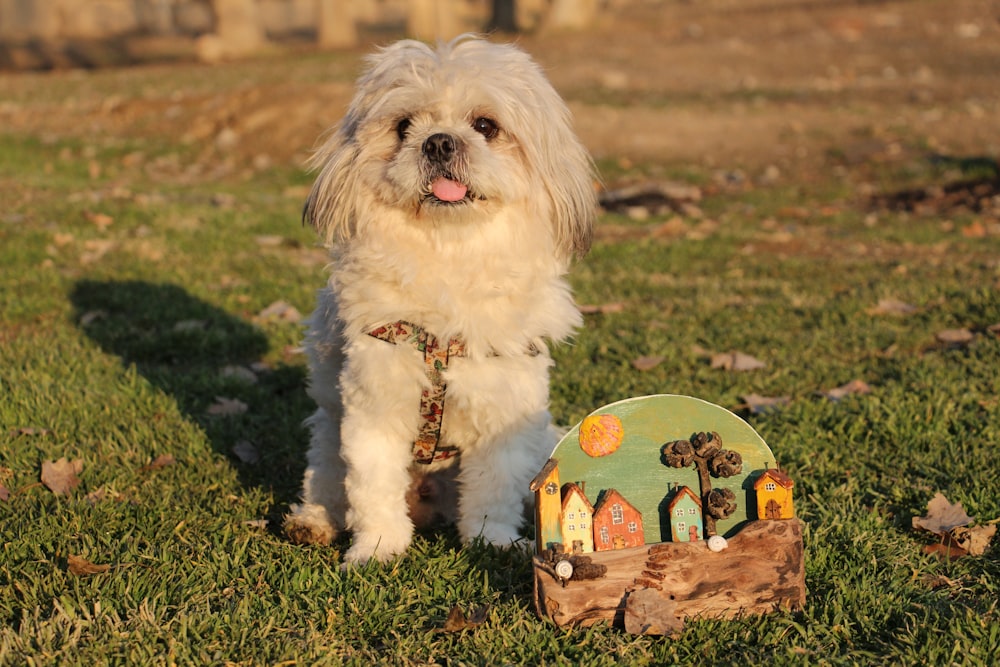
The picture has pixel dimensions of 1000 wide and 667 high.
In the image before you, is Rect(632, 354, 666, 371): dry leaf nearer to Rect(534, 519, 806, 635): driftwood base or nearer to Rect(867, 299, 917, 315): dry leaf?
Rect(867, 299, 917, 315): dry leaf

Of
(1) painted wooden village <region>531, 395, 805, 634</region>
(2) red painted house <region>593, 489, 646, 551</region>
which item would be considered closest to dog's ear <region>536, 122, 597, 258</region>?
(1) painted wooden village <region>531, 395, 805, 634</region>

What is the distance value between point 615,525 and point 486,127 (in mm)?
1416

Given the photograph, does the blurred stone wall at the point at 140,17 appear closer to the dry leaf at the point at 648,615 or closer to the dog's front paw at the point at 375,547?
the dog's front paw at the point at 375,547

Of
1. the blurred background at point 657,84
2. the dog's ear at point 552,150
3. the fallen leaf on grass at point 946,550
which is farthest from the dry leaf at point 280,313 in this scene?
the fallen leaf on grass at point 946,550

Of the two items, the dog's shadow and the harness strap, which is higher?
the harness strap

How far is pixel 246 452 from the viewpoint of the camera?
15.4ft

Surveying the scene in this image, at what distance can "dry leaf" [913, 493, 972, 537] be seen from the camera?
3846mm

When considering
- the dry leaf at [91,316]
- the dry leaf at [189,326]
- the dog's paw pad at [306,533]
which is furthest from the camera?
the dry leaf at [91,316]

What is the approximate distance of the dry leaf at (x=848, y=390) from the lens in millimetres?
5304

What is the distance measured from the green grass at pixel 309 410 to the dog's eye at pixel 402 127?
4.79 ft

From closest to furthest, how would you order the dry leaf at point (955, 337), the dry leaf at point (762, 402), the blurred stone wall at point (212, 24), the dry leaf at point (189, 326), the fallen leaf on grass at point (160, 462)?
1. the fallen leaf on grass at point (160, 462)
2. the dry leaf at point (762, 402)
3. the dry leaf at point (955, 337)
4. the dry leaf at point (189, 326)
5. the blurred stone wall at point (212, 24)

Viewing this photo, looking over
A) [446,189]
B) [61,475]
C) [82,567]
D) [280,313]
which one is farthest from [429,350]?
[280,313]

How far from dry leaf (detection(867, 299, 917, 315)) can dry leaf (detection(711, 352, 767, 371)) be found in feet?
4.49

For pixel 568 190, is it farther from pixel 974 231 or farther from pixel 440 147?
pixel 974 231
